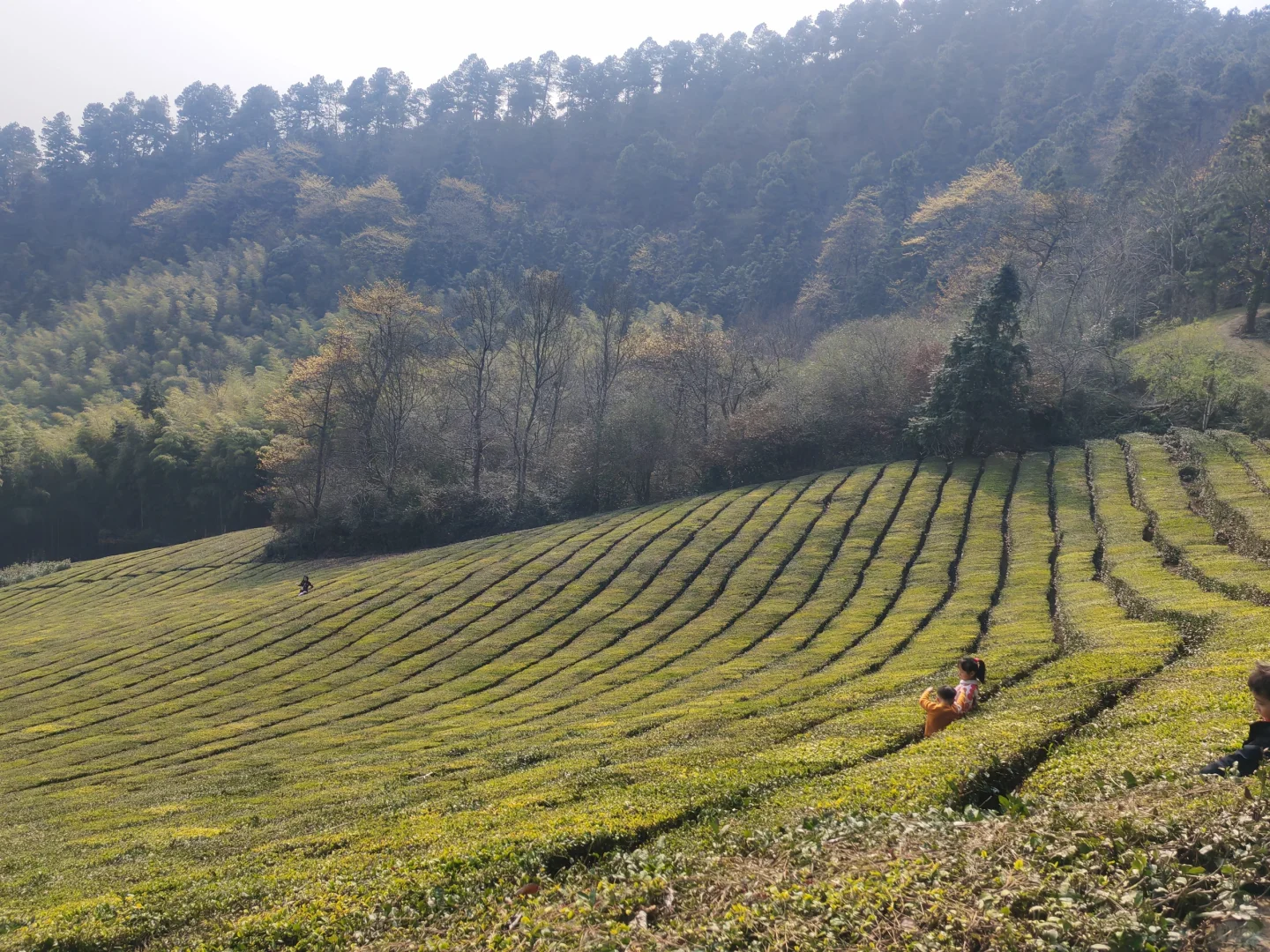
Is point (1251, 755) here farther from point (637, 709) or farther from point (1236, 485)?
point (1236, 485)

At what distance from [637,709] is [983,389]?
40.0m

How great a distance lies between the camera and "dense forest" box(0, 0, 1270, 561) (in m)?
65.1

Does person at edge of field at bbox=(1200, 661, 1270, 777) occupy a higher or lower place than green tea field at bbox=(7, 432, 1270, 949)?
higher

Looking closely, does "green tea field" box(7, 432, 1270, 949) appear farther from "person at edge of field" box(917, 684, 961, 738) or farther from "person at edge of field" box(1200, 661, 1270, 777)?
"person at edge of field" box(1200, 661, 1270, 777)

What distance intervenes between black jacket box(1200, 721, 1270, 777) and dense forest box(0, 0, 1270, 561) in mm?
51776

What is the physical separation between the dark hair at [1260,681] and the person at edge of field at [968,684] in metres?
6.16

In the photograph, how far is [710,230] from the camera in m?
146

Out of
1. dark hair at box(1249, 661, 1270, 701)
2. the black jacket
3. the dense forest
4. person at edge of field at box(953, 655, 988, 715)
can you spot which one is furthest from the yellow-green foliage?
dark hair at box(1249, 661, 1270, 701)

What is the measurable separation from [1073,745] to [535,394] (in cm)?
6395

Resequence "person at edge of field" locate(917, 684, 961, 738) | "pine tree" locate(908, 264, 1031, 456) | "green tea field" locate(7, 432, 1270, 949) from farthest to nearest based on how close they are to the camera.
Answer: "pine tree" locate(908, 264, 1031, 456) → "person at edge of field" locate(917, 684, 961, 738) → "green tea field" locate(7, 432, 1270, 949)

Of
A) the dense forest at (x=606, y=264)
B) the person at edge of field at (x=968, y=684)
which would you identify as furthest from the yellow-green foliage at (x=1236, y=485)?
the person at edge of field at (x=968, y=684)

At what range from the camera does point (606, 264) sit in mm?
142000

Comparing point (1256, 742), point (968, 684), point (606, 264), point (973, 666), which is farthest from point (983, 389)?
point (606, 264)

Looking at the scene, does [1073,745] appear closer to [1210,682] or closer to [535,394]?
[1210,682]
